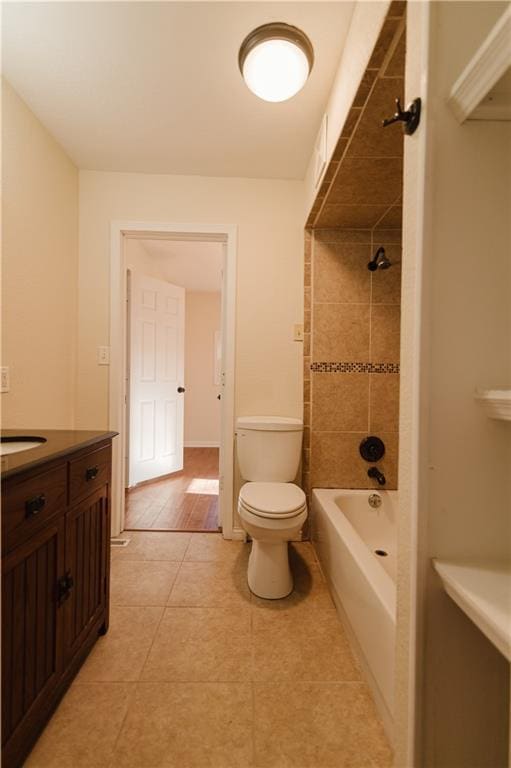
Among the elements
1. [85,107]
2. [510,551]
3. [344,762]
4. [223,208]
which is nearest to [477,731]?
[510,551]

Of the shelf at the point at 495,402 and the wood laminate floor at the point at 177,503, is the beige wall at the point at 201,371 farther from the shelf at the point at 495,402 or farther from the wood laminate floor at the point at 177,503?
the shelf at the point at 495,402

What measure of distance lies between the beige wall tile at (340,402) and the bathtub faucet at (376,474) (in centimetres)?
25

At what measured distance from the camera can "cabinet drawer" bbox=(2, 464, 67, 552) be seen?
2.51 ft

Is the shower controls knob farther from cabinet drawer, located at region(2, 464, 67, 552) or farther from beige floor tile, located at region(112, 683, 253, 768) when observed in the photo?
cabinet drawer, located at region(2, 464, 67, 552)

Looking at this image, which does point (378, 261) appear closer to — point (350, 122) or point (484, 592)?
point (350, 122)

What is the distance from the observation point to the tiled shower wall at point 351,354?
2.03 meters

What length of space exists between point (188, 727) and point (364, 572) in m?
0.70

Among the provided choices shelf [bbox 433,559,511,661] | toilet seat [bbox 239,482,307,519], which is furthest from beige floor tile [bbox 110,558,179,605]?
shelf [bbox 433,559,511,661]

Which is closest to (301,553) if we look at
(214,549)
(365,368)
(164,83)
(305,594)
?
(305,594)

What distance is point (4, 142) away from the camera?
147 centimetres

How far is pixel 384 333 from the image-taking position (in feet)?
6.70

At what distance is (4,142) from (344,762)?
258 centimetres

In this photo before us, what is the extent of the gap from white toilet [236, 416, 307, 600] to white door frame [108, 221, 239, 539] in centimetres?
21

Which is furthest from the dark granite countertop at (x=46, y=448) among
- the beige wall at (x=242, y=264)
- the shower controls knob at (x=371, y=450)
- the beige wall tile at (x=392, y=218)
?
the beige wall tile at (x=392, y=218)
